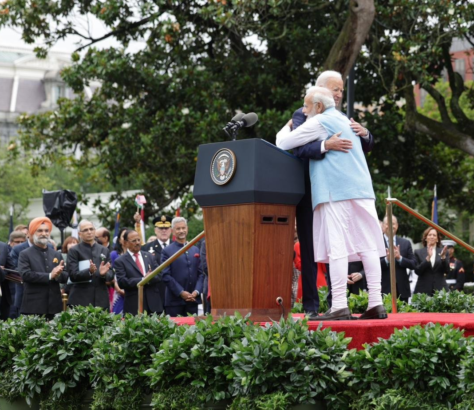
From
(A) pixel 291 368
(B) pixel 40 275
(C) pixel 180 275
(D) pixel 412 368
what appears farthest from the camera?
(C) pixel 180 275

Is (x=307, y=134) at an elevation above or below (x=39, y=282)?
above

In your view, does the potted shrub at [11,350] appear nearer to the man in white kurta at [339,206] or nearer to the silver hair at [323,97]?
the man in white kurta at [339,206]

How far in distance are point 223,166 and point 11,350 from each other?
274 centimetres

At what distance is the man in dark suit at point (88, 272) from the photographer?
41.4ft

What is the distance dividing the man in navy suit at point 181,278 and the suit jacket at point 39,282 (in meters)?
1.76

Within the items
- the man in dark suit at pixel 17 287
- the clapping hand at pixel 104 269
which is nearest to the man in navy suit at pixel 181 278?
the clapping hand at pixel 104 269

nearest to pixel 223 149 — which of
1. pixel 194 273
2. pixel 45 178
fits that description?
pixel 194 273

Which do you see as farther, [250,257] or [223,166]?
[223,166]

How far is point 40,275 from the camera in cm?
1230

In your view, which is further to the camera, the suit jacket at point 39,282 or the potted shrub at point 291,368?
the suit jacket at point 39,282

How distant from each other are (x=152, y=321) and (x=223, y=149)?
1514mm

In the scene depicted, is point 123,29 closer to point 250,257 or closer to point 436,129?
point 436,129

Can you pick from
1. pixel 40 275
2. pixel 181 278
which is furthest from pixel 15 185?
pixel 40 275

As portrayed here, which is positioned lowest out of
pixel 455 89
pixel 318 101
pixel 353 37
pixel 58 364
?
pixel 58 364
